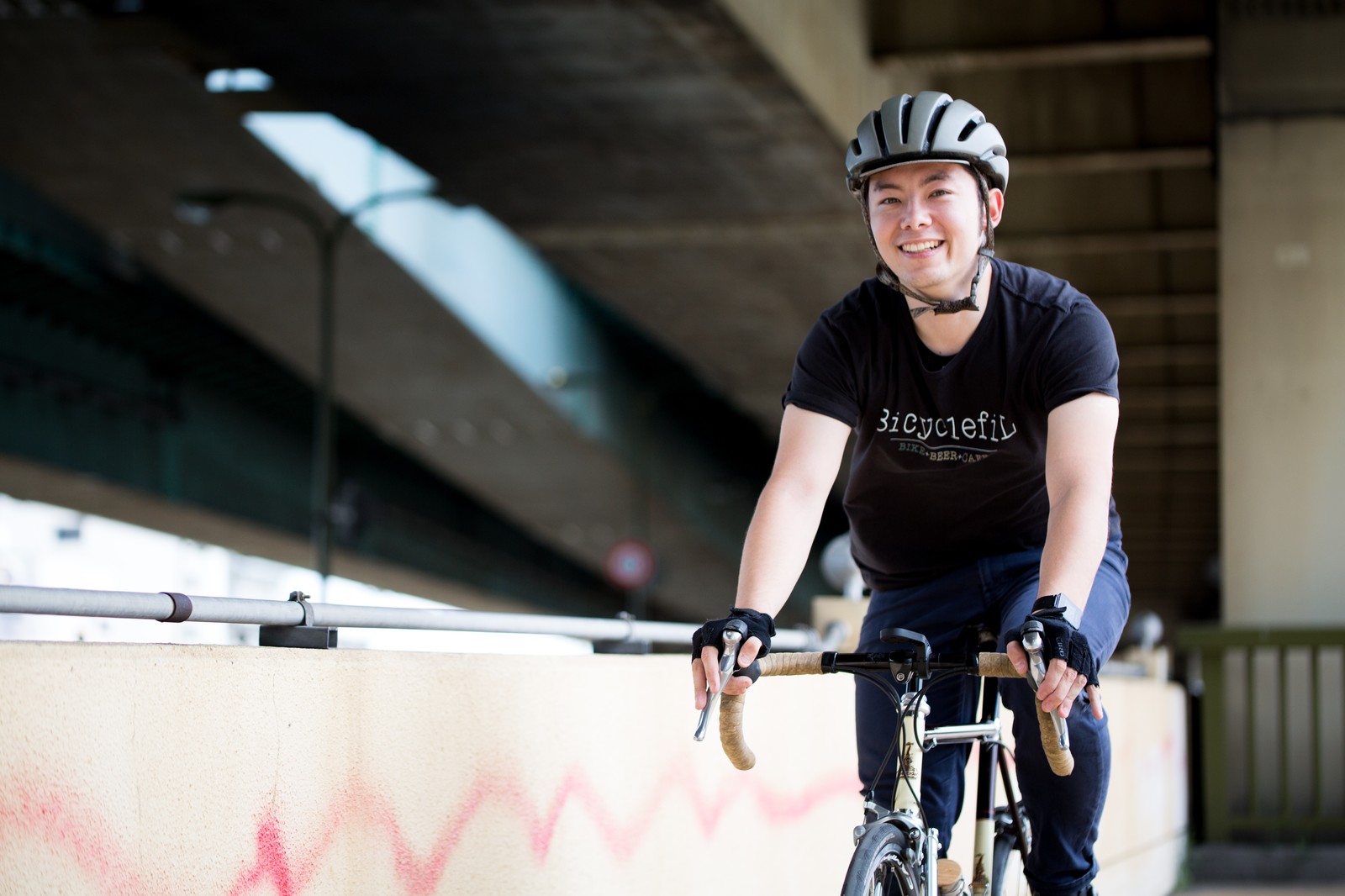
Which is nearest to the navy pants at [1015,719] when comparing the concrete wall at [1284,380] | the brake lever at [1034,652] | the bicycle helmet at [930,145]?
the brake lever at [1034,652]

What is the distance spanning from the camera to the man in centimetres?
359

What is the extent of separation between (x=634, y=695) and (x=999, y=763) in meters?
1.01

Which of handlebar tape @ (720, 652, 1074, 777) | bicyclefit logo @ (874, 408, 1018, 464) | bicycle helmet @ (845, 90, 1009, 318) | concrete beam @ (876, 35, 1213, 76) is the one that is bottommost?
handlebar tape @ (720, 652, 1074, 777)

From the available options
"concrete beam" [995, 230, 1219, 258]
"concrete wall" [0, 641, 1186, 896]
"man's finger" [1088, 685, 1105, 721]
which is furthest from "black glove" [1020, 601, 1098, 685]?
"concrete beam" [995, 230, 1219, 258]

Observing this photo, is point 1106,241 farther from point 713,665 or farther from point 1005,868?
point 713,665

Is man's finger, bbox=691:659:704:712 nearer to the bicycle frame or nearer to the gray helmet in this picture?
the bicycle frame

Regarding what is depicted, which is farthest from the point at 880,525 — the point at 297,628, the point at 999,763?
the point at 297,628

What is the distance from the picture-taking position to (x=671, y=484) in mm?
37875

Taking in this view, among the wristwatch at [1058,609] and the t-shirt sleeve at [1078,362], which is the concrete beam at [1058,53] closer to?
the t-shirt sleeve at [1078,362]

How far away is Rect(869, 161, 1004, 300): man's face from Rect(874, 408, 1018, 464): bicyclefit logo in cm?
28

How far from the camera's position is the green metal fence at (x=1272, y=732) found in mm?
11633

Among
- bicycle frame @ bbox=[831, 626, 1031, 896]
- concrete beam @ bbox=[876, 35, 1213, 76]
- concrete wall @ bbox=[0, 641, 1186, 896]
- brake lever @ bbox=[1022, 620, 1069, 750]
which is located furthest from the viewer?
concrete beam @ bbox=[876, 35, 1213, 76]

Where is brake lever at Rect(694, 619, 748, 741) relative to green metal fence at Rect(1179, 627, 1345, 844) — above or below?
above

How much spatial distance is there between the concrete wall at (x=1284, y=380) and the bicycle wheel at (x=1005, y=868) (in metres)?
10.4
